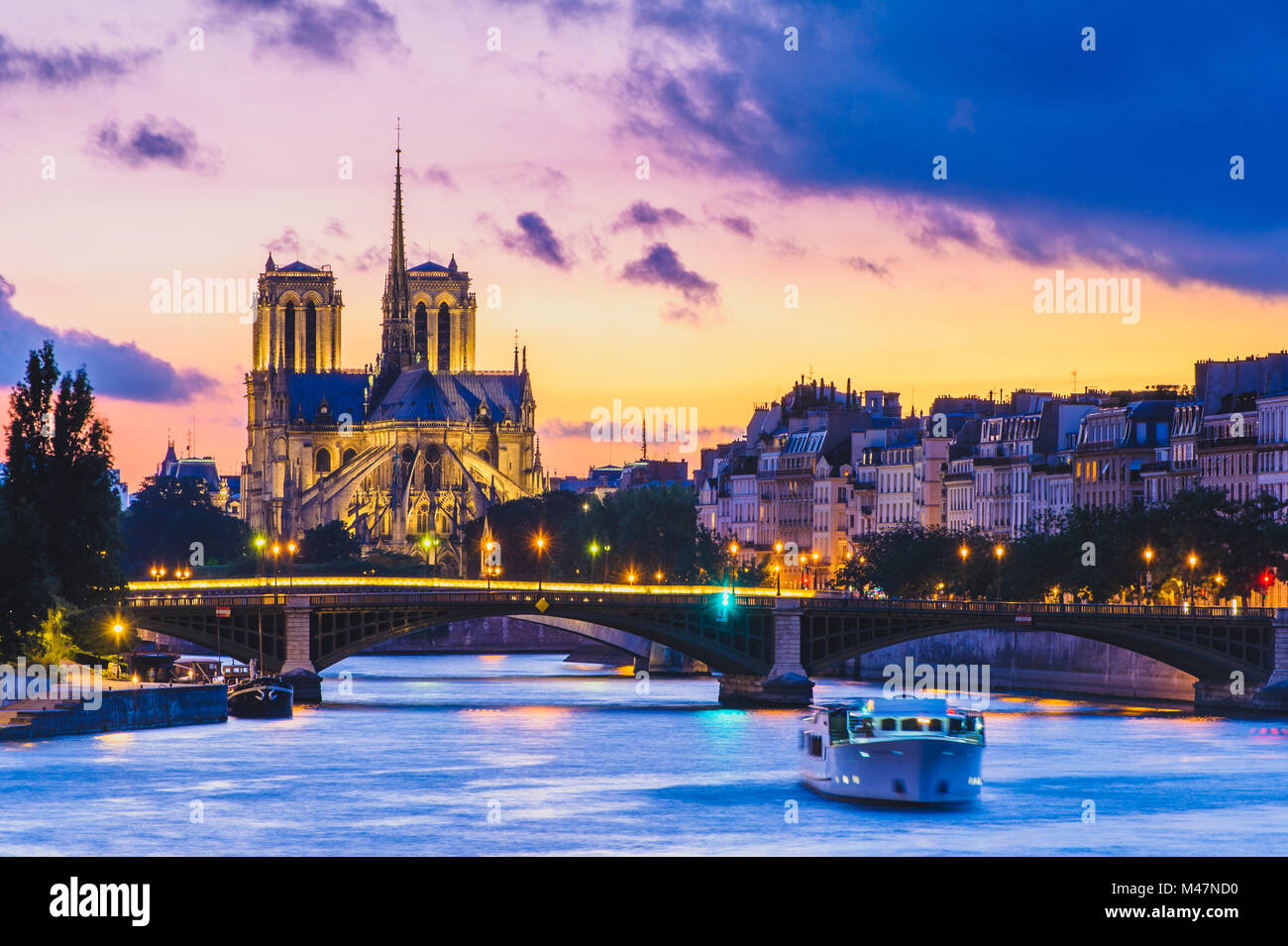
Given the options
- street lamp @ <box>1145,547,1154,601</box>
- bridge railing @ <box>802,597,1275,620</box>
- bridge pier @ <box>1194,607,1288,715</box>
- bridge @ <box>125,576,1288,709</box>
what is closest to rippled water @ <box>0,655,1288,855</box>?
bridge pier @ <box>1194,607,1288,715</box>

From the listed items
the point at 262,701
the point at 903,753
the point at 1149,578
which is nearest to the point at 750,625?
the point at 262,701

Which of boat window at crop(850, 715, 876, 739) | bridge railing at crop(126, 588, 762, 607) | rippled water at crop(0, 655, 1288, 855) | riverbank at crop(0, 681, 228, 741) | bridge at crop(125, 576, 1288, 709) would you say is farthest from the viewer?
bridge railing at crop(126, 588, 762, 607)

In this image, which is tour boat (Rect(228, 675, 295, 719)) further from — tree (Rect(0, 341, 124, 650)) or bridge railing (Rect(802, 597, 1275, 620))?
bridge railing (Rect(802, 597, 1275, 620))

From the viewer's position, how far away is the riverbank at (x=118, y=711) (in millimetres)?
66625

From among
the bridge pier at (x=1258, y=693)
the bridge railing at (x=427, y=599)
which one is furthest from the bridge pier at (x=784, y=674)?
the bridge pier at (x=1258, y=693)

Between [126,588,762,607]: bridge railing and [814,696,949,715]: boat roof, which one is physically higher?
[126,588,762,607]: bridge railing

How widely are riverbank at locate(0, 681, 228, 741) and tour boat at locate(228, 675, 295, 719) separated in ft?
1.34

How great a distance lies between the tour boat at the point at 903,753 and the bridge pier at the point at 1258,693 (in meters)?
29.1

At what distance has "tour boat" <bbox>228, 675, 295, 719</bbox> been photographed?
81.2 meters

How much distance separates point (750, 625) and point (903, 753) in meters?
34.5

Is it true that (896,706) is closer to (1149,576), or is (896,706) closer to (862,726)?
(862,726)

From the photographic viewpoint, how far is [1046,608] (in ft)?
293

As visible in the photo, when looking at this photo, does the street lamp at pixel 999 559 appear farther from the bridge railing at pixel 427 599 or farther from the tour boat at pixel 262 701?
the tour boat at pixel 262 701
